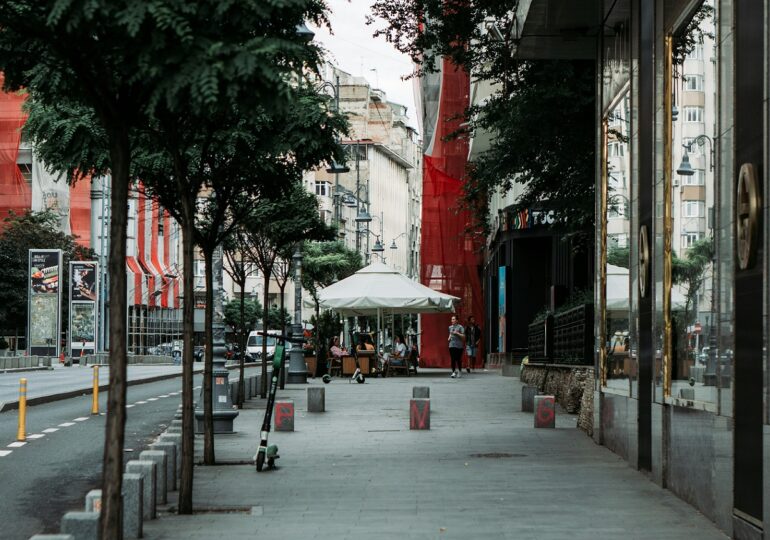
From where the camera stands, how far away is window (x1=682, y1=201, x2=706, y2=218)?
10.5 m

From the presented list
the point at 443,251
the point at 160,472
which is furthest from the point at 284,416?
the point at 443,251

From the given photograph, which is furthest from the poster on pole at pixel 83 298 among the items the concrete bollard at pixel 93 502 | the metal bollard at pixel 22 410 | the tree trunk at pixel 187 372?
the concrete bollard at pixel 93 502

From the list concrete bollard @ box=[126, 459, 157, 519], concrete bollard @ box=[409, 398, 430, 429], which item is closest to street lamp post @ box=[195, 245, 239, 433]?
concrete bollard @ box=[409, 398, 430, 429]

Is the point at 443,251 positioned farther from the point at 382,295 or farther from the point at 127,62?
the point at 127,62

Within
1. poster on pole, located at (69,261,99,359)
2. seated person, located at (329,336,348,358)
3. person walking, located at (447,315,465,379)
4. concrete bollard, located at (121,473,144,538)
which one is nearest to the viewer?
concrete bollard, located at (121,473,144,538)

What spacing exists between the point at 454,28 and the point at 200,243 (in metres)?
8.81

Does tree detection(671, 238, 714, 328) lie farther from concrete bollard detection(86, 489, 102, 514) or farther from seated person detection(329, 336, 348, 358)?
seated person detection(329, 336, 348, 358)

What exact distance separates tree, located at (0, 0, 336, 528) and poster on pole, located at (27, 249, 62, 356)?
55909 mm

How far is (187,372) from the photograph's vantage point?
34.8 feet

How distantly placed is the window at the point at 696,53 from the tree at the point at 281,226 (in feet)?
58.5

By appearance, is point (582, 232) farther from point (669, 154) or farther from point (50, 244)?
point (50, 244)

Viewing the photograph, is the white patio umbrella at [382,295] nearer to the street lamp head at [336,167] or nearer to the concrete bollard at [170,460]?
the street lamp head at [336,167]

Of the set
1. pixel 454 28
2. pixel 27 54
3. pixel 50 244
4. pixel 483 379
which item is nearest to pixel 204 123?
pixel 27 54

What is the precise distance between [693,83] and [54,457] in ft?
29.3
